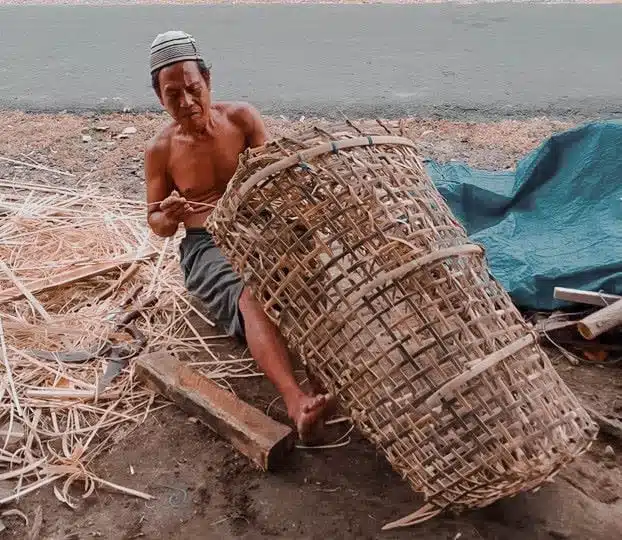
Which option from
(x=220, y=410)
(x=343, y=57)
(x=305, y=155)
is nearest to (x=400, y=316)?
(x=305, y=155)

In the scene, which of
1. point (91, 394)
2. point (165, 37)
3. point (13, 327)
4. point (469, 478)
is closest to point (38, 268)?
point (13, 327)

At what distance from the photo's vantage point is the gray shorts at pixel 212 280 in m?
2.90

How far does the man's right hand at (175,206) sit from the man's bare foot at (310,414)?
75 cm

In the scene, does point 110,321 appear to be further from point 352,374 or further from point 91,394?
point 352,374

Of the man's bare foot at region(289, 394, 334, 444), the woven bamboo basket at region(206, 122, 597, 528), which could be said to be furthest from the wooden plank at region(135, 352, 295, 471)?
the woven bamboo basket at region(206, 122, 597, 528)

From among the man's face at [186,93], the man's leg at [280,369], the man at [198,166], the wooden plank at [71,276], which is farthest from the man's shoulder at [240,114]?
the wooden plank at [71,276]

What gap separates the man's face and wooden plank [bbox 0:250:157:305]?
36.9 inches

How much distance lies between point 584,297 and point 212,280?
1412 mm

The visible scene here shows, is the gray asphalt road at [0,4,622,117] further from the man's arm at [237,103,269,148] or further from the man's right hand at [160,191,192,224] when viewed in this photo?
the man's right hand at [160,191,192,224]

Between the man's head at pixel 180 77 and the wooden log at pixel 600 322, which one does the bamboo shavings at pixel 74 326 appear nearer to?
the man's head at pixel 180 77

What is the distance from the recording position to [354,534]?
2174mm

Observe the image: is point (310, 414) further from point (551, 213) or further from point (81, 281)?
point (551, 213)

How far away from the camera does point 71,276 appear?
345cm

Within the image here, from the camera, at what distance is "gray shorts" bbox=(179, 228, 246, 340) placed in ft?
9.52
